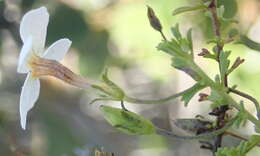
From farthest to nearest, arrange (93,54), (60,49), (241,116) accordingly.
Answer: (93,54) → (60,49) → (241,116)

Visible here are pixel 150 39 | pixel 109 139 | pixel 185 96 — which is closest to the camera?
pixel 185 96

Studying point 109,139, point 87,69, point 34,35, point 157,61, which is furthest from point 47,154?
point 34,35

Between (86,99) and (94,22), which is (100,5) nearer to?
(94,22)

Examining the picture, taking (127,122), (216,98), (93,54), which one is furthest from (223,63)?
(93,54)

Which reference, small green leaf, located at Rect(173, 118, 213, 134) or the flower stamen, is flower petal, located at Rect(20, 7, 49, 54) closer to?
the flower stamen

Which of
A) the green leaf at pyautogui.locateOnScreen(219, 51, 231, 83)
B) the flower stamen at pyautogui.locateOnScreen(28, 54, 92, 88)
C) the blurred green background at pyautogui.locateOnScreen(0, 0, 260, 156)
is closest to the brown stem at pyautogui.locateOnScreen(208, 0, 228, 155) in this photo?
the green leaf at pyautogui.locateOnScreen(219, 51, 231, 83)

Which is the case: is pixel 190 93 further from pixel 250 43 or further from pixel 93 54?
pixel 93 54

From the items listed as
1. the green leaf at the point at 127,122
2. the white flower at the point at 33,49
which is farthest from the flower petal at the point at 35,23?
the green leaf at the point at 127,122

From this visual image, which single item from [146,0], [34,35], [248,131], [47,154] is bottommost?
[47,154]
